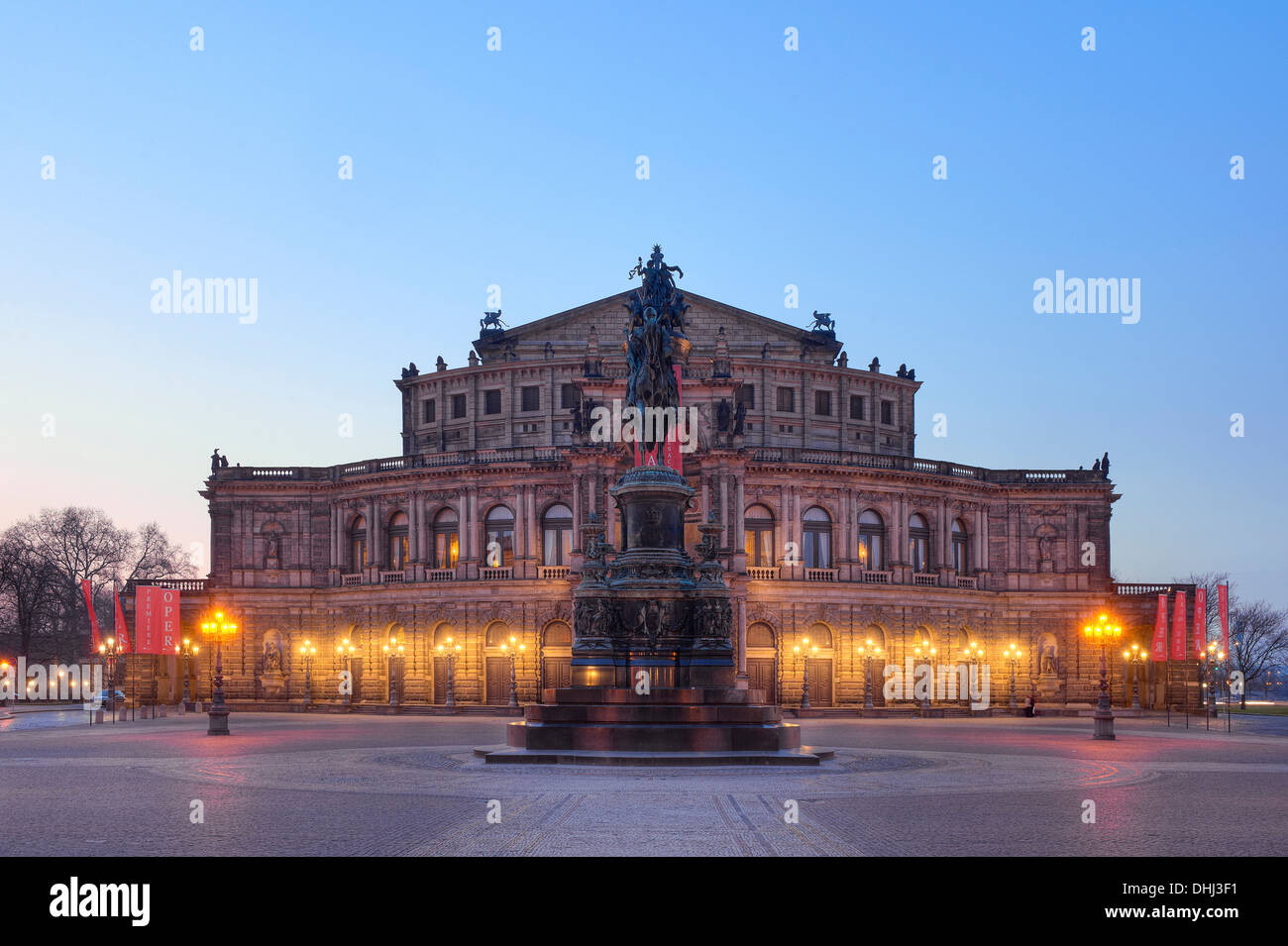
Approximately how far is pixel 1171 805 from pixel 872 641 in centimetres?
5816

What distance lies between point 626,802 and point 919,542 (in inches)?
2594

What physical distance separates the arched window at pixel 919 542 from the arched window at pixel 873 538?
226 cm

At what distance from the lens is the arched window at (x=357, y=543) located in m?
88.8

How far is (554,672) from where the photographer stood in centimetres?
7969

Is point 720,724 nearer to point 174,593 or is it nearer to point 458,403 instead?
point 174,593

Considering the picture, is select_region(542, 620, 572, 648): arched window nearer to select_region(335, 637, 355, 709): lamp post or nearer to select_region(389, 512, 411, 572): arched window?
select_region(389, 512, 411, 572): arched window

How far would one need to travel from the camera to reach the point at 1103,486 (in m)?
87.0

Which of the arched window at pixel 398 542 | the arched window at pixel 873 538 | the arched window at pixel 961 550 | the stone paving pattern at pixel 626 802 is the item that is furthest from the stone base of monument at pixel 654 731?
the arched window at pixel 961 550

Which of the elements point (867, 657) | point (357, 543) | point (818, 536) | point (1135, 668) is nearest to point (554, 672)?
point (818, 536)

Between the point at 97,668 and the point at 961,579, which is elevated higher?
the point at 961,579

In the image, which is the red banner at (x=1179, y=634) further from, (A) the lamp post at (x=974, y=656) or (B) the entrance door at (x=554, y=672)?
(B) the entrance door at (x=554, y=672)

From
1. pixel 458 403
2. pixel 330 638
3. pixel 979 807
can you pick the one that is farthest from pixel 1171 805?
pixel 458 403
